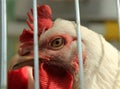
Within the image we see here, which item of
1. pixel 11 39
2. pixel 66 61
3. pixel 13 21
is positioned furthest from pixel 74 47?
pixel 13 21

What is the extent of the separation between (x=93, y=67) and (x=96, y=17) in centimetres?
97

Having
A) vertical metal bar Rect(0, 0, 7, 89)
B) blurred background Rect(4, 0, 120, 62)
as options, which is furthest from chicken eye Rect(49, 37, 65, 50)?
blurred background Rect(4, 0, 120, 62)

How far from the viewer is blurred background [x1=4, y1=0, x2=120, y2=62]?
5.44ft

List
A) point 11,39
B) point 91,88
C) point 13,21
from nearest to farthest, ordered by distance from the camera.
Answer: point 91,88 → point 11,39 → point 13,21

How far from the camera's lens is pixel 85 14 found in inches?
69.6

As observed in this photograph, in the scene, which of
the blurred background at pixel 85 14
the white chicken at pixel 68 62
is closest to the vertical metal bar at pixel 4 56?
the white chicken at pixel 68 62

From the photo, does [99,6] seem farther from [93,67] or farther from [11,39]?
[93,67]

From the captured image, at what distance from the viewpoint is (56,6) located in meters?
1.76

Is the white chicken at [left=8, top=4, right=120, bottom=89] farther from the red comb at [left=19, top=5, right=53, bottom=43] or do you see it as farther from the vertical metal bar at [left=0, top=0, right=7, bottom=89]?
the vertical metal bar at [left=0, top=0, right=7, bottom=89]

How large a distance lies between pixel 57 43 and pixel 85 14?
968 mm

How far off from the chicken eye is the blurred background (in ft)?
2.67

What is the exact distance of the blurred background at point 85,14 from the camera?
5.44ft

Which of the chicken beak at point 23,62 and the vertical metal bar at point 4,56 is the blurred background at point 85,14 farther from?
the vertical metal bar at point 4,56

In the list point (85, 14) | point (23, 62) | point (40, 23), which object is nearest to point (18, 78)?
point (23, 62)
